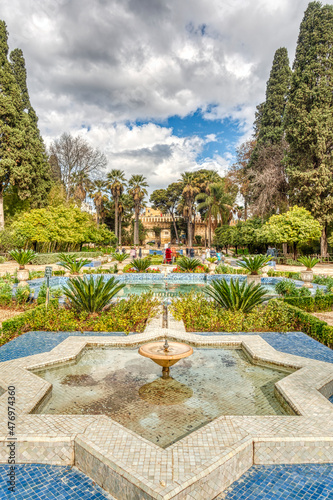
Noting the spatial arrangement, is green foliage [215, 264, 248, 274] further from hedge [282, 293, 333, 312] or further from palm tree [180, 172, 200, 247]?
palm tree [180, 172, 200, 247]

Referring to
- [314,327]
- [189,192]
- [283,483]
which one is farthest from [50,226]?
[189,192]

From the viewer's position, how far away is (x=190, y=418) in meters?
3.41

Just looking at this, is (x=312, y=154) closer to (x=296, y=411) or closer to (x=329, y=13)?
(x=329, y=13)

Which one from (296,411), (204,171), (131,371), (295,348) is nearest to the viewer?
(296,411)

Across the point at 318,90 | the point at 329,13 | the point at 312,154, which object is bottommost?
the point at 312,154

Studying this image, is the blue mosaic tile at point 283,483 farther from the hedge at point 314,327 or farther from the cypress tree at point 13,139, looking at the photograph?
the cypress tree at point 13,139

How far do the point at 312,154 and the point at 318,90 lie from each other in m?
4.47

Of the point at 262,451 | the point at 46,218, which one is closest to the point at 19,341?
the point at 262,451

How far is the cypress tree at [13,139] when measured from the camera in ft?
83.0

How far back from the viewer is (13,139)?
25.5 metres

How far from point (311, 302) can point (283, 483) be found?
688 cm

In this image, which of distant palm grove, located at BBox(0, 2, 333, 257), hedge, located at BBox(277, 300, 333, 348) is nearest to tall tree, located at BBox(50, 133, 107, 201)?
distant palm grove, located at BBox(0, 2, 333, 257)

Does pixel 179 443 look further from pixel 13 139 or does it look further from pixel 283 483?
pixel 13 139

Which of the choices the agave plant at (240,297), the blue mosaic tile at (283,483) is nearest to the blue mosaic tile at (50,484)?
the blue mosaic tile at (283,483)
